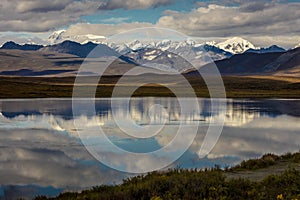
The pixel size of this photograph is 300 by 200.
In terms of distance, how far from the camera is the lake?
18203 millimetres

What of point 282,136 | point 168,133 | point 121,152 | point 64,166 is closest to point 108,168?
point 64,166

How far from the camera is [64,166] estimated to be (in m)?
20.5

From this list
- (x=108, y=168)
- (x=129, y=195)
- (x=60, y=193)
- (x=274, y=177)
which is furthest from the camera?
(x=108, y=168)

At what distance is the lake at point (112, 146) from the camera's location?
18203 millimetres

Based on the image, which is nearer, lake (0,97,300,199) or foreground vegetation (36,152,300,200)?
foreground vegetation (36,152,300,200)

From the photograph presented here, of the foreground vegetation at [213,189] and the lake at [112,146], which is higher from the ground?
the foreground vegetation at [213,189]

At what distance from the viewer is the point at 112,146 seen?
85.8 ft

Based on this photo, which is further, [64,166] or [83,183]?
[64,166]

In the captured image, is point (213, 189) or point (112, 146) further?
point (112, 146)

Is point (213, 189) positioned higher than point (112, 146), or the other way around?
point (213, 189)

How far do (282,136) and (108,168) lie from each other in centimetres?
1689

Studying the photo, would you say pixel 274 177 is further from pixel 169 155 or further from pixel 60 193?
pixel 169 155

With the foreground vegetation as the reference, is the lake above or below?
below

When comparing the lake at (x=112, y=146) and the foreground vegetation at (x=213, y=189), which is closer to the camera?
the foreground vegetation at (x=213, y=189)
